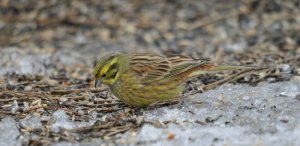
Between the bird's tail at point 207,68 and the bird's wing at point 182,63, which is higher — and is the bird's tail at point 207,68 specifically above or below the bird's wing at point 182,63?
below

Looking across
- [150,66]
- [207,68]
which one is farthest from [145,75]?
[207,68]

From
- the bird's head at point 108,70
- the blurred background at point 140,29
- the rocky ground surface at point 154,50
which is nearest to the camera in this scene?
the rocky ground surface at point 154,50

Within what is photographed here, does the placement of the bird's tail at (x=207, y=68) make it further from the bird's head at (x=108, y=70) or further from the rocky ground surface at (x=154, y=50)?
the bird's head at (x=108, y=70)

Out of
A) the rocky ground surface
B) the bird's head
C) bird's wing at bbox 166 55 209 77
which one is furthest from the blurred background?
the bird's head

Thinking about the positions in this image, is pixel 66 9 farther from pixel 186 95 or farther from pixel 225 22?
pixel 186 95

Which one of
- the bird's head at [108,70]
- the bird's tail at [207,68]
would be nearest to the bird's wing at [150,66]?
the bird's head at [108,70]

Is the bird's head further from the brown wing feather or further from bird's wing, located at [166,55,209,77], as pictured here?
bird's wing, located at [166,55,209,77]
